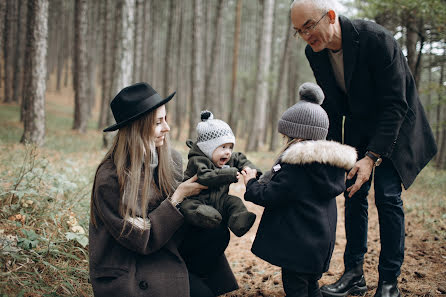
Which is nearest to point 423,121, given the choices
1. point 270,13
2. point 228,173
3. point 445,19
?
point 228,173

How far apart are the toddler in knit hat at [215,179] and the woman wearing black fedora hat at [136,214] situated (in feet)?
0.35

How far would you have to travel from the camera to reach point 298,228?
262cm

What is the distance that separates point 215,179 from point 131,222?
0.69 metres

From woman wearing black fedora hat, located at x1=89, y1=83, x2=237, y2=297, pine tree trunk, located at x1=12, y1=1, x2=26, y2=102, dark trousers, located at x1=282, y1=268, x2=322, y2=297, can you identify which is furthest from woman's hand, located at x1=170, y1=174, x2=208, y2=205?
pine tree trunk, located at x1=12, y1=1, x2=26, y2=102

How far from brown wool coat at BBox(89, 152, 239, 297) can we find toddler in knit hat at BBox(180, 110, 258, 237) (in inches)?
7.8

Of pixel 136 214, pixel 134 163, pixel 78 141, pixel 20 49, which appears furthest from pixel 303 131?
pixel 20 49

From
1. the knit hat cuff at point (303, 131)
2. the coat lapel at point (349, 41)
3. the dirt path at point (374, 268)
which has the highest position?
the coat lapel at point (349, 41)

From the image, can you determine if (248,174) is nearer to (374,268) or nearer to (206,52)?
(374,268)

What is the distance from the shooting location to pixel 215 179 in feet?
8.62

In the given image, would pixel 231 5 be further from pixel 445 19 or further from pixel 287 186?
pixel 287 186

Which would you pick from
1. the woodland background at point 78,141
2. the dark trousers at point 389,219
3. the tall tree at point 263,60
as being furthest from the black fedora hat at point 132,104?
the tall tree at point 263,60

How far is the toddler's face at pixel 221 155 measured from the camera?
2803mm

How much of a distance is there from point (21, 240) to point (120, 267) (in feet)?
4.16

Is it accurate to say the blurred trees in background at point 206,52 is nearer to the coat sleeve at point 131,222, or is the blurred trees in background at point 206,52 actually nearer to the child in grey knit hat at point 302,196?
the child in grey knit hat at point 302,196
